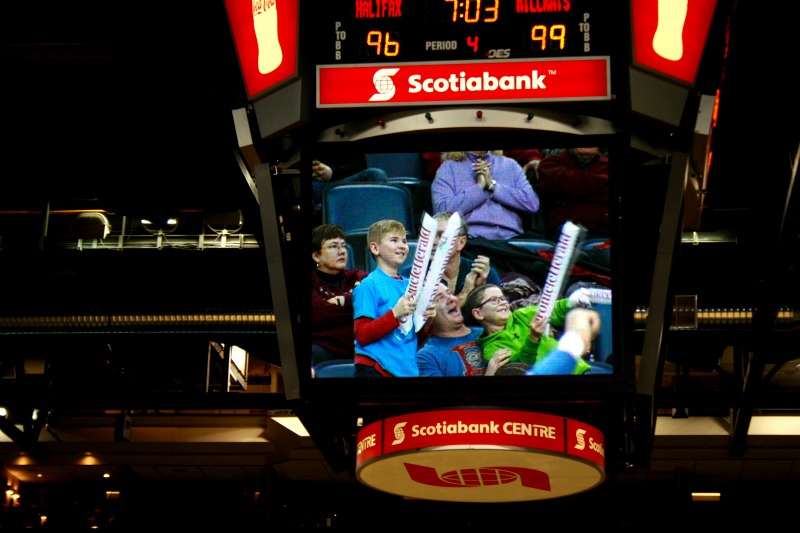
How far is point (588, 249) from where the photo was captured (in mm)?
8438

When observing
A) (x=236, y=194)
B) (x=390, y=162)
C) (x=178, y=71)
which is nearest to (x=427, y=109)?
(x=390, y=162)

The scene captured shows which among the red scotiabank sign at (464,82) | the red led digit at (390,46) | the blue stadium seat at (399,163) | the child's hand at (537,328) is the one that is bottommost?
the child's hand at (537,328)

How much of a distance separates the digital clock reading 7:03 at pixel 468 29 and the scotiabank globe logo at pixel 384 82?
8cm

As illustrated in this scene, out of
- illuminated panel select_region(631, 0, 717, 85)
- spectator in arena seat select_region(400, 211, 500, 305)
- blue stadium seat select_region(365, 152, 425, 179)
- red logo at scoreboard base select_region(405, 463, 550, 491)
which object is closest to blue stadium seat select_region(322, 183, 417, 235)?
blue stadium seat select_region(365, 152, 425, 179)

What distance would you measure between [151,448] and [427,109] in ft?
38.5

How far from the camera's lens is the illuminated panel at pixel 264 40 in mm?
8633

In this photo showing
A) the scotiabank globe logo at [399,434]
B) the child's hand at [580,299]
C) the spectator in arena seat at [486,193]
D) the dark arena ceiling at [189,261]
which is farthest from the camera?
the dark arena ceiling at [189,261]

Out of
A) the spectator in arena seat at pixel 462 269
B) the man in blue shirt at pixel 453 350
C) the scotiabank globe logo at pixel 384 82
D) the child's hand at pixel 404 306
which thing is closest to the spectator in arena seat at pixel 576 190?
the spectator in arena seat at pixel 462 269

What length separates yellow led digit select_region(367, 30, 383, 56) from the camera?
853 centimetres

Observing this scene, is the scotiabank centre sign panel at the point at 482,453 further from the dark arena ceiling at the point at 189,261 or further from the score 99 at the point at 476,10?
the score 99 at the point at 476,10

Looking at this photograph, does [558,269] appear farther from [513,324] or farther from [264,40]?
[264,40]

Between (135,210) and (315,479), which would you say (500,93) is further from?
(315,479)

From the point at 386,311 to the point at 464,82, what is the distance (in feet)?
6.29

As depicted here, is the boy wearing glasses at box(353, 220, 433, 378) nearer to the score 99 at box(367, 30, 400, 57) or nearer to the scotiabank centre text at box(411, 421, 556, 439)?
the scotiabank centre text at box(411, 421, 556, 439)
